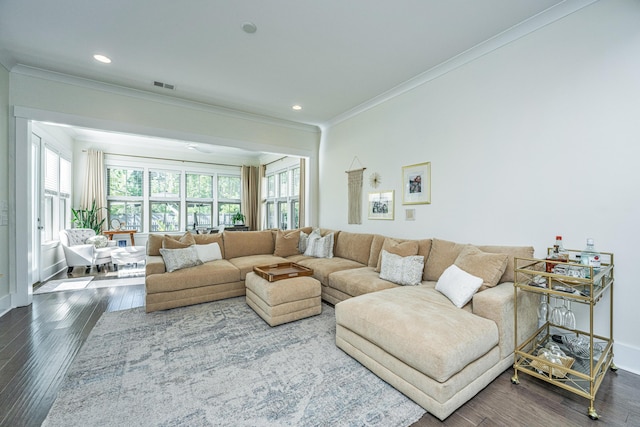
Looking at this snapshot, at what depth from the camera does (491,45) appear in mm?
2840

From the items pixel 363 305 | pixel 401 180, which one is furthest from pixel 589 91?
pixel 363 305

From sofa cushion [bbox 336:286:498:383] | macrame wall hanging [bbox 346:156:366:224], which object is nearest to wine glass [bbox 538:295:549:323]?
sofa cushion [bbox 336:286:498:383]

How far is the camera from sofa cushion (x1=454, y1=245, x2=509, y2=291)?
2.35 m

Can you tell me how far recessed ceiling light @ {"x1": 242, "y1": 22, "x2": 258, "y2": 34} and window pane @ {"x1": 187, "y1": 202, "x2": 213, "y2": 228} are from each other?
6.18m

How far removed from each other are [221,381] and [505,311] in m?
2.14

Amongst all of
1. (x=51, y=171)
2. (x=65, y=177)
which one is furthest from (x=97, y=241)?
(x=65, y=177)

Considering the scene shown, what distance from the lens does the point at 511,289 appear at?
221 cm

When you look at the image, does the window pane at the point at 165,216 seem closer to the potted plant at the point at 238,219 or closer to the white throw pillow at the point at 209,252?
the potted plant at the point at 238,219

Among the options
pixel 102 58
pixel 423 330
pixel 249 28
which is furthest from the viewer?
pixel 102 58

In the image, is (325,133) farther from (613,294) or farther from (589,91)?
(613,294)

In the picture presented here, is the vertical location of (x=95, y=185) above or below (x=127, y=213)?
above

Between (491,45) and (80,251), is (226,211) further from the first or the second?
(491,45)

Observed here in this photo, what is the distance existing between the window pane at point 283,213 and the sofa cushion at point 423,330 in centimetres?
509

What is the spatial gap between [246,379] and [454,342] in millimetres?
1470
